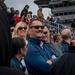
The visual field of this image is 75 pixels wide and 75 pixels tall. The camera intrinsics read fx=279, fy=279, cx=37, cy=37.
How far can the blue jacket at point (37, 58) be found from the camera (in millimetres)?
4324

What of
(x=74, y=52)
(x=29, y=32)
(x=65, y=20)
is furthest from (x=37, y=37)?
(x=65, y=20)

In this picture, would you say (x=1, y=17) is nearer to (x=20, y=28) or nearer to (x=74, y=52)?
(x=74, y=52)

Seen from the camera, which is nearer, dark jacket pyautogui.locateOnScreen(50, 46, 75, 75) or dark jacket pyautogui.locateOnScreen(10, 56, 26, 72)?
dark jacket pyautogui.locateOnScreen(50, 46, 75, 75)

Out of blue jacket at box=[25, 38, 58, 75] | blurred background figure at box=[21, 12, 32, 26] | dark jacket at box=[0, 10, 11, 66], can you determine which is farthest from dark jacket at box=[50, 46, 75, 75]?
blurred background figure at box=[21, 12, 32, 26]

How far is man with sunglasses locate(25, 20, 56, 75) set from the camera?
14.2 feet

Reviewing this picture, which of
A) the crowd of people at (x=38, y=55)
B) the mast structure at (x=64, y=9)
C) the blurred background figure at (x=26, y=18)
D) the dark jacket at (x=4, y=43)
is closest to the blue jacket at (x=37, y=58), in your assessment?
the crowd of people at (x=38, y=55)

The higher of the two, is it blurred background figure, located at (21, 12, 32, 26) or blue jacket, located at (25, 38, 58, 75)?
blurred background figure, located at (21, 12, 32, 26)

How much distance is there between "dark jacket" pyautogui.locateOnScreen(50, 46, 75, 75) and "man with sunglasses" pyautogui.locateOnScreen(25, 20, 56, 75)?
358mm

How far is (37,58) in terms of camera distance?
4375mm

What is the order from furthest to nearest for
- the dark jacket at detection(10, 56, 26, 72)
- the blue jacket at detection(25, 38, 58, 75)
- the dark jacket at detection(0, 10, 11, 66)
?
1. the blue jacket at detection(25, 38, 58, 75)
2. the dark jacket at detection(10, 56, 26, 72)
3. the dark jacket at detection(0, 10, 11, 66)

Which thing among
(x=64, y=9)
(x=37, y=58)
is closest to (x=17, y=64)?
(x=37, y=58)

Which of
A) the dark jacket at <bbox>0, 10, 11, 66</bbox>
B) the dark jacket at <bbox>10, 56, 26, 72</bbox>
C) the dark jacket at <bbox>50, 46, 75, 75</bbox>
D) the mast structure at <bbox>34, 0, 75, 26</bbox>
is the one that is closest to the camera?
the dark jacket at <bbox>0, 10, 11, 66</bbox>

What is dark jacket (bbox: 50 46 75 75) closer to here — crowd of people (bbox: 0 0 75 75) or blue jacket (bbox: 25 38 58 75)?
crowd of people (bbox: 0 0 75 75)

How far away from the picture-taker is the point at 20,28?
5.57 metres
